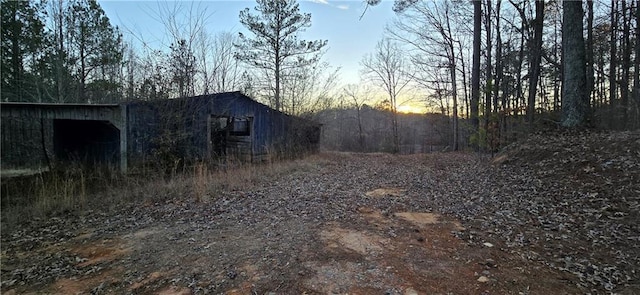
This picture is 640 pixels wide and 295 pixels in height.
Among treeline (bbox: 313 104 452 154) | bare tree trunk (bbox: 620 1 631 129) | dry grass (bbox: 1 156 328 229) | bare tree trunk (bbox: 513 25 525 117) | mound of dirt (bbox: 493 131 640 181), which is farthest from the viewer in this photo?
treeline (bbox: 313 104 452 154)

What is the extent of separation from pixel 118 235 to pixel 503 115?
10183 mm

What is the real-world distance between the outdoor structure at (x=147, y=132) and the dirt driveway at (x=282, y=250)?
297 cm

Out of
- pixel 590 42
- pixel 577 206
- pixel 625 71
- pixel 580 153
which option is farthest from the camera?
pixel 625 71

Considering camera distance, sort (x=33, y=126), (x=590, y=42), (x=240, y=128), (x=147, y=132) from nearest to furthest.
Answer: (x=147, y=132), (x=590, y=42), (x=33, y=126), (x=240, y=128)

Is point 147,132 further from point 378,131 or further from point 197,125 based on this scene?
point 378,131

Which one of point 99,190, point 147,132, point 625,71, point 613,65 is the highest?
point 613,65

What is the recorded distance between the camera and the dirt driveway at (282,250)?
245 cm

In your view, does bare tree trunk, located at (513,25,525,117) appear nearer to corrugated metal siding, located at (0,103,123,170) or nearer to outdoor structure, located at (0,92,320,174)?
outdoor structure, located at (0,92,320,174)

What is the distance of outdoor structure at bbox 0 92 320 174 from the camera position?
756 centimetres

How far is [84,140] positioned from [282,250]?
10.2 meters

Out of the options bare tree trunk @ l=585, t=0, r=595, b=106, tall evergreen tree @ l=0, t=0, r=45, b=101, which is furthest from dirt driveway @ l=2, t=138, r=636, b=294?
tall evergreen tree @ l=0, t=0, r=45, b=101

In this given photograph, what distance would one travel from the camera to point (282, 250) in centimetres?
307

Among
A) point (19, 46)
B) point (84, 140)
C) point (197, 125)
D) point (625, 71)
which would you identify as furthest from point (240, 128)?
point (625, 71)

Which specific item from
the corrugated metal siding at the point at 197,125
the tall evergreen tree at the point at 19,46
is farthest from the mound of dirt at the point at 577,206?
the tall evergreen tree at the point at 19,46
